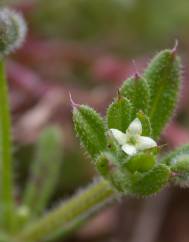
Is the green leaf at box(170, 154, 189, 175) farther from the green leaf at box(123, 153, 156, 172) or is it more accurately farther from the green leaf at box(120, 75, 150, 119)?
the green leaf at box(120, 75, 150, 119)

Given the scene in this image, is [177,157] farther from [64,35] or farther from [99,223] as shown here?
[64,35]

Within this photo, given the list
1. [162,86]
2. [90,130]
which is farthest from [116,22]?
[90,130]

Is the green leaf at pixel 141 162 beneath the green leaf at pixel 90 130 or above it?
beneath

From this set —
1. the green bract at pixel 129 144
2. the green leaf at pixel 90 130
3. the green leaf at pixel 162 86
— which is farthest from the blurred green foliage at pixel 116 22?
the green leaf at pixel 90 130

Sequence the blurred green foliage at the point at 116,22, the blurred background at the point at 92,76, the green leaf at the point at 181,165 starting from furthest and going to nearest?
the blurred green foliage at the point at 116,22 → the blurred background at the point at 92,76 → the green leaf at the point at 181,165

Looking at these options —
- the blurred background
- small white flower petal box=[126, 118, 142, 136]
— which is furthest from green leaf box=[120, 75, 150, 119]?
the blurred background

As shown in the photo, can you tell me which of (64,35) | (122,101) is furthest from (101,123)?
(64,35)

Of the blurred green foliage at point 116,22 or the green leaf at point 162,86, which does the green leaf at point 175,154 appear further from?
the blurred green foliage at point 116,22
